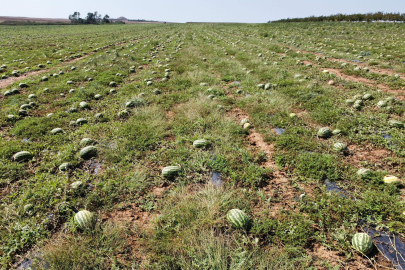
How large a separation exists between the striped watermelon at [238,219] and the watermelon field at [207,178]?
19 mm

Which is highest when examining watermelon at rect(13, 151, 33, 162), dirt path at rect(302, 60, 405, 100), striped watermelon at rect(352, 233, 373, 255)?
dirt path at rect(302, 60, 405, 100)

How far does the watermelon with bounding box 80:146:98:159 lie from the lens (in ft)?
14.5

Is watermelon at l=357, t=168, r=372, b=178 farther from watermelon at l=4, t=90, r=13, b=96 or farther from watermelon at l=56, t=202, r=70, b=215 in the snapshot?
watermelon at l=4, t=90, r=13, b=96

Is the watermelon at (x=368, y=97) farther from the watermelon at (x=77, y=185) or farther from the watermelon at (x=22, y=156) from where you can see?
the watermelon at (x=22, y=156)

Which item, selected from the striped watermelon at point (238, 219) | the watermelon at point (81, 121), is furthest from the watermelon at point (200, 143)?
the watermelon at point (81, 121)

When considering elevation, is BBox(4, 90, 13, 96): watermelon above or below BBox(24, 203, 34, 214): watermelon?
above

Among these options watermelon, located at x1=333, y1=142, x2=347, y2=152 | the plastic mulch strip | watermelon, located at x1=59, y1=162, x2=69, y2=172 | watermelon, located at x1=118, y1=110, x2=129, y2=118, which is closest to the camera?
the plastic mulch strip

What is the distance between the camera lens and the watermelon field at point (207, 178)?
2.60 meters

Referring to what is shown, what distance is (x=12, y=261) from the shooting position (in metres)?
2.56

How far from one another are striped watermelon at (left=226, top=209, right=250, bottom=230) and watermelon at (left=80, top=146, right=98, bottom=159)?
3.33 metres

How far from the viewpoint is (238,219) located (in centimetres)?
285

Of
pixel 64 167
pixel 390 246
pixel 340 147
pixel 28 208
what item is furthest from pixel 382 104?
pixel 28 208

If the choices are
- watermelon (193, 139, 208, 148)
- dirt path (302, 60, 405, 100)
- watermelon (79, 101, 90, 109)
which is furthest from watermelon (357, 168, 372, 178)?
watermelon (79, 101, 90, 109)

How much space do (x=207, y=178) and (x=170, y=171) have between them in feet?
2.39
